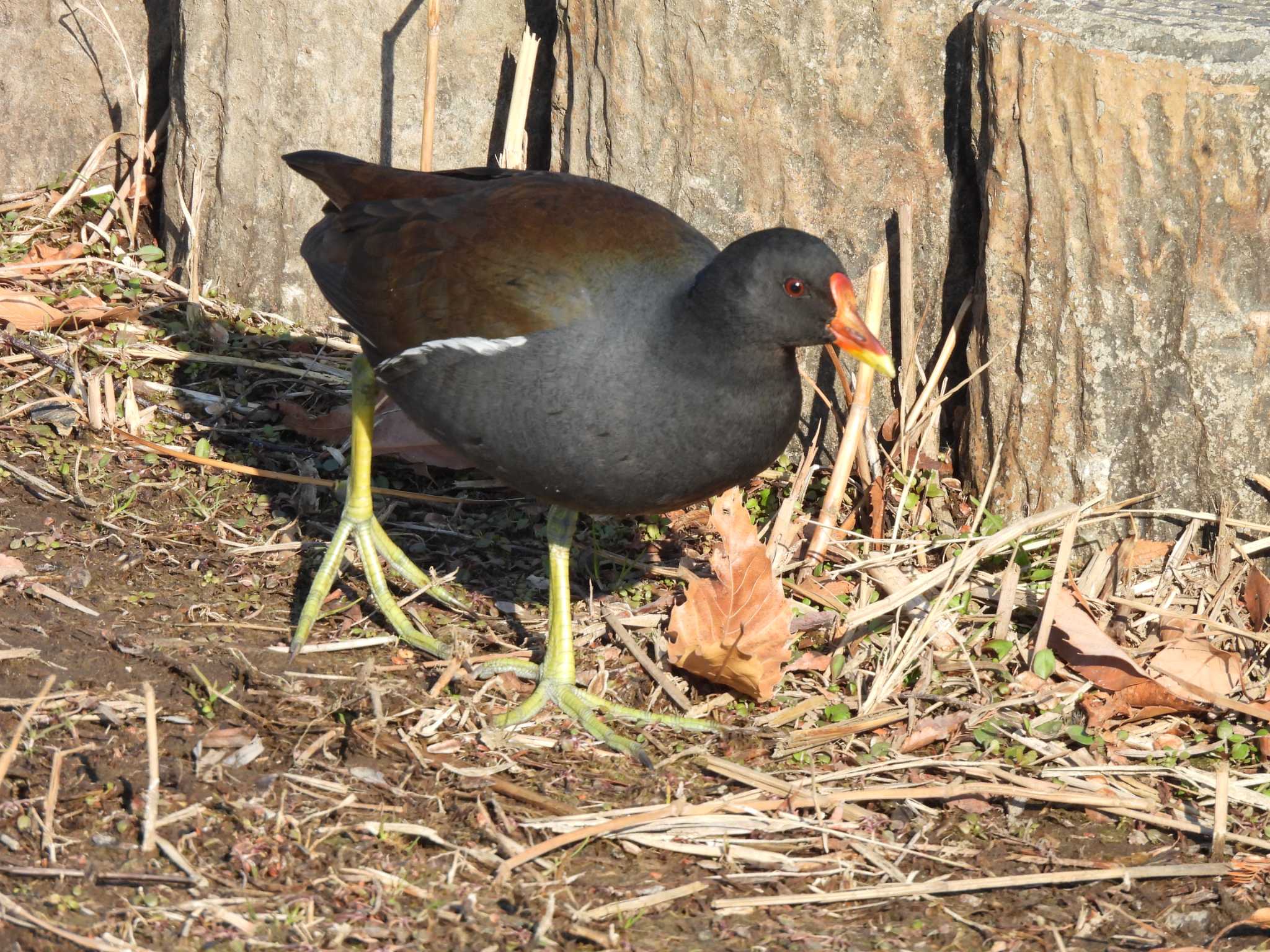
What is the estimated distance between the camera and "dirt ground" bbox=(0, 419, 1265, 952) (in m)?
2.69

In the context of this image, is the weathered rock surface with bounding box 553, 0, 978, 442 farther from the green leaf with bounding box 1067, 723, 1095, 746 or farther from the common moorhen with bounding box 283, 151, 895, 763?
the green leaf with bounding box 1067, 723, 1095, 746

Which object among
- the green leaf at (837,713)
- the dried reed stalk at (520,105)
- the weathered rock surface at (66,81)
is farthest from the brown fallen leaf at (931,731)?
the weathered rock surface at (66,81)

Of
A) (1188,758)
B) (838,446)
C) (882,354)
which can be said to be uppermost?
(882,354)

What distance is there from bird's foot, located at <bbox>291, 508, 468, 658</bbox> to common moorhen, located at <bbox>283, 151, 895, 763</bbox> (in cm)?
1

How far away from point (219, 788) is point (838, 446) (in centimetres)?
211

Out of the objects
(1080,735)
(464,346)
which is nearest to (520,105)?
(464,346)

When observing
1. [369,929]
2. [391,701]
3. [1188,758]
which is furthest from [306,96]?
[1188,758]

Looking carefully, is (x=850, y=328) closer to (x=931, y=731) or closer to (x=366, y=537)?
(x=931, y=731)

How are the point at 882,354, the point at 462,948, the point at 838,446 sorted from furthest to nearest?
1. the point at 838,446
2. the point at 882,354
3. the point at 462,948

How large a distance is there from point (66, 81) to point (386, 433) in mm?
1939

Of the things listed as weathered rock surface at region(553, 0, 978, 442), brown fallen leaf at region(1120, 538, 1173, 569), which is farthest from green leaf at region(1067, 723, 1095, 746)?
weathered rock surface at region(553, 0, 978, 442)

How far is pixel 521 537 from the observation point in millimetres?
4320

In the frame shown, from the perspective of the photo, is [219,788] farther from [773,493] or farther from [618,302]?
[773,493]

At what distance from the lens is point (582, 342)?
10.7ft
